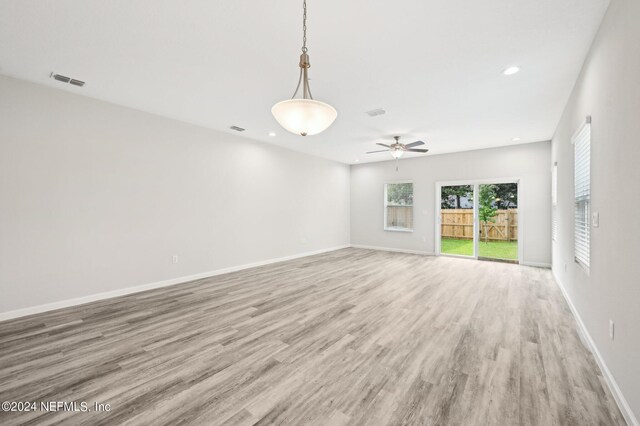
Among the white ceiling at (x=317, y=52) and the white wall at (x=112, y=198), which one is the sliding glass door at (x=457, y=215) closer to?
the white ceiling at (x=317, y=52)

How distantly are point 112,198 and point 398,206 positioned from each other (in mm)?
→ 7148

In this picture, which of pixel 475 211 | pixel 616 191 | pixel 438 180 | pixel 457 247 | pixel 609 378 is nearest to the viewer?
pixel 616 191

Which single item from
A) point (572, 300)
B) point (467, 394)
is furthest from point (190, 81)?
point (572, 300)

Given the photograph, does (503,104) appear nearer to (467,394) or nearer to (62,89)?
(467,394)

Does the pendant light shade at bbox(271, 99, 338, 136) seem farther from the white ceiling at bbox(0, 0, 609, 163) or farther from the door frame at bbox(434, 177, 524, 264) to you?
the door frame at bbox(434, 177, 524, 264)

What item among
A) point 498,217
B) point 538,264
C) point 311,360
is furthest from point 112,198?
point 498,217

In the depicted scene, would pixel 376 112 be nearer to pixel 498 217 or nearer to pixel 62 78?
pixel 62 78

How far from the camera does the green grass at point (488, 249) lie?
736cm

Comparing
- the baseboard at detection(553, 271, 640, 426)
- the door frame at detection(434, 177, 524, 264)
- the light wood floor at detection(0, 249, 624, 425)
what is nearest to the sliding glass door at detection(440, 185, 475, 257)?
the door frame at detection(434, 177, 524, 264)

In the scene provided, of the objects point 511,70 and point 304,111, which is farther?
point 511,70

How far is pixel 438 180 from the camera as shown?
7551 mm

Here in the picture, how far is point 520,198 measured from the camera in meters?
6.36

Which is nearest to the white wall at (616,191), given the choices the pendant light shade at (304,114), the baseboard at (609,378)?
the baseboard at (609,378)

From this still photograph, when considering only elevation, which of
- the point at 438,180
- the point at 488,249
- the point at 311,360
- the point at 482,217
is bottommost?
the point at 311,360
